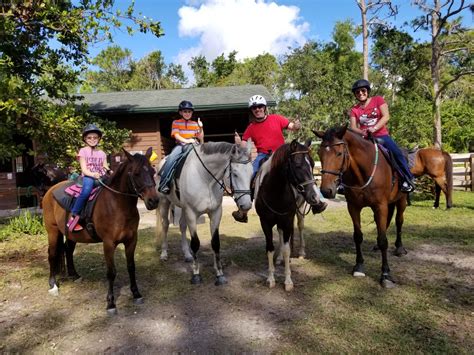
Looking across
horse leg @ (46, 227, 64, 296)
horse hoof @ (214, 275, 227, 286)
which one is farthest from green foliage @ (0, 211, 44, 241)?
horse hoof @ (214, 275, 227, 286)

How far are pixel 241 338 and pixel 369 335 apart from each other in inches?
52.3

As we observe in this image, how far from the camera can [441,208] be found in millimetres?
10234

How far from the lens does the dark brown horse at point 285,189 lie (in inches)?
161

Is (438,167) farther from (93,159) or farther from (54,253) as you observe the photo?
(54,253)

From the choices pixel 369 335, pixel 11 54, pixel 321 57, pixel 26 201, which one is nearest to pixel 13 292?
pixel 369 335

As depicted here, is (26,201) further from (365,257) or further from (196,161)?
(365,257)

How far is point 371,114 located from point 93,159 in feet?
14.3

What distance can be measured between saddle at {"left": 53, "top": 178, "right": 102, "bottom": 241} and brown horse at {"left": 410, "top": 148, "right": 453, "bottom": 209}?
384 inches

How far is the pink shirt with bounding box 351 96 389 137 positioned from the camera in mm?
5199

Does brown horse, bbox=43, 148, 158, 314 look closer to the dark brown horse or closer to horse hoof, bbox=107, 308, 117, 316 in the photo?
horse hoof, bbox=107, 308, 117, 316

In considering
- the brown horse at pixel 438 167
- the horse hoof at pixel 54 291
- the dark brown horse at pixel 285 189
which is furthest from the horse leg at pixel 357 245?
the brown horse at pixel 438 167

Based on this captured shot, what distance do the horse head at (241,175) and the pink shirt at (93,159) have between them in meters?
1.92

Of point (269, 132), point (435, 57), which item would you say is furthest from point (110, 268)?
point (435, 57)

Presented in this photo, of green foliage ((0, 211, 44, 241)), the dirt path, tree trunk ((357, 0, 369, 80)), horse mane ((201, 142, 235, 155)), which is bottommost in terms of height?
the dirt path
